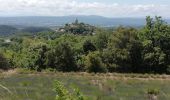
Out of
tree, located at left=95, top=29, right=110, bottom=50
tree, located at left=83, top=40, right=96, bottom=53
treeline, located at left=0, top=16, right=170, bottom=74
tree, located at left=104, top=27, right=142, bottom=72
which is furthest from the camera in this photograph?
tree, located at left=95, top=29, right=110, bottom=50

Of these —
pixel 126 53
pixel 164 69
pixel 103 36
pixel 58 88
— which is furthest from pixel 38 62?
pixel 58 88

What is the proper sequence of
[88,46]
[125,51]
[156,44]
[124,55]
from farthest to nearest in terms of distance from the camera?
[88,46] < [156,44] < [125,51] < [124,55]

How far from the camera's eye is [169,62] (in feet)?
188

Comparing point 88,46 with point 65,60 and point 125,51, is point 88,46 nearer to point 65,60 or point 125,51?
point 65,60

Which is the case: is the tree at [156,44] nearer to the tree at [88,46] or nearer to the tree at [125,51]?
the tree at [125,51]

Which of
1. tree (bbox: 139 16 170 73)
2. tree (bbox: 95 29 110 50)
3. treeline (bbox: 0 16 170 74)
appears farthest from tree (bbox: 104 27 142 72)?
tree (bbox: 95 29 110 50)

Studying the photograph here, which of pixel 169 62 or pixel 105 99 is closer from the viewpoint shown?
Answer: pixel 105 99

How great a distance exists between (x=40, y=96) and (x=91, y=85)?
14.7 ft

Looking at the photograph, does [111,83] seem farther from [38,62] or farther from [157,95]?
[38,62]

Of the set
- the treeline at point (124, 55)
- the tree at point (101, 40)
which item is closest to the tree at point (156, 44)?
the treeline at point (124, 55)

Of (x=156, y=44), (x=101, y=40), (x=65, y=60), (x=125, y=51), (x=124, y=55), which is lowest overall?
(x=101, y=40)

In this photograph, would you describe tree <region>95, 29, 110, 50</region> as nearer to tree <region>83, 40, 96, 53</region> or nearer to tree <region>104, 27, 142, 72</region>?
tree <region>83, 40, 96, 53</region>

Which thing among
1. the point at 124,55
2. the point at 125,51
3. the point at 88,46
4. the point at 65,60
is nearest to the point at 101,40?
the point at 88,46

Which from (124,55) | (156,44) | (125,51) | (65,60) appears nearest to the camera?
(124,55)
